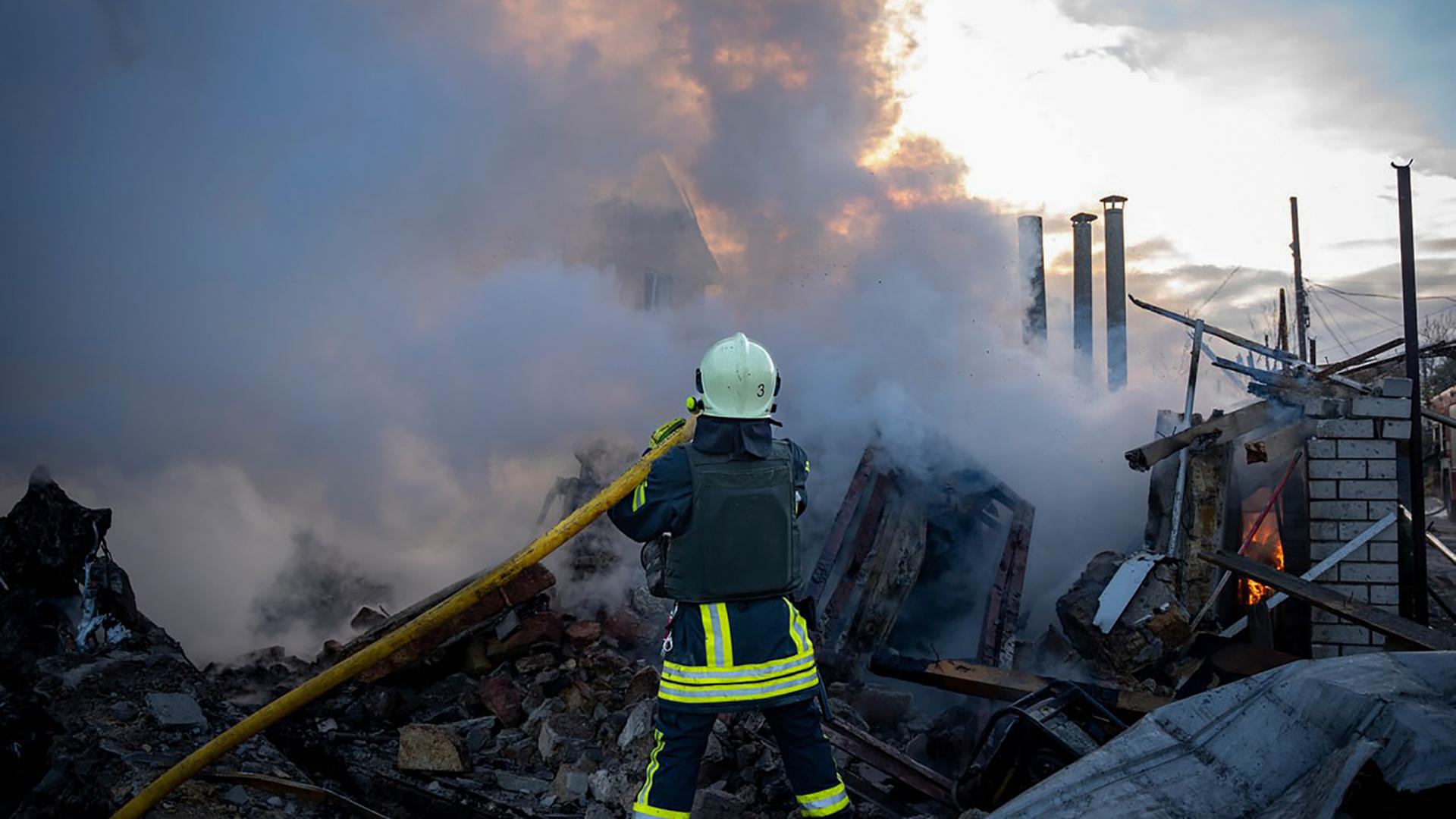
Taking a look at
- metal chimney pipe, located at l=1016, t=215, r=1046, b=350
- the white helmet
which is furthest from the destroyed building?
metal chimney pipe, located at l=1016, t=215, r=1046, b=350

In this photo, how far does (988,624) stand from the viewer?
6.02 m

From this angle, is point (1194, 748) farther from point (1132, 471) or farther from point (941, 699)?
point (1132, 471)

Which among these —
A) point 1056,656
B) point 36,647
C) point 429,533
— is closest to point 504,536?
point 429,533

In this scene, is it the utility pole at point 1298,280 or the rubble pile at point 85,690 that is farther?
the utility pole at point 1298,280

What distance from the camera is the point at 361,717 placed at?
4.70 metres

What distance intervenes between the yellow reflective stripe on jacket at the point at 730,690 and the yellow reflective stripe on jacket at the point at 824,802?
345 mm

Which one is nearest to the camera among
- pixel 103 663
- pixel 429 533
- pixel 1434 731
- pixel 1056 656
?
pixel 1434 731

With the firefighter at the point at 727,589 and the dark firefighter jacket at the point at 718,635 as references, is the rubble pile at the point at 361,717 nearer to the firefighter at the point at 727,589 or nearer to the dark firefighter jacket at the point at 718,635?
the firefighter at the point at 727,589

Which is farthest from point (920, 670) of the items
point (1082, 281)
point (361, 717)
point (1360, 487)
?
point (1082, 281)

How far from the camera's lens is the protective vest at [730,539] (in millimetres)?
2938

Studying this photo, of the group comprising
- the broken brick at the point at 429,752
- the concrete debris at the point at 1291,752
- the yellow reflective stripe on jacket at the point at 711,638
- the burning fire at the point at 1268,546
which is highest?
the burning fire at the point at 1268,546

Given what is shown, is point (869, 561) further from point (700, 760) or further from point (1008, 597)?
point (700, 760)

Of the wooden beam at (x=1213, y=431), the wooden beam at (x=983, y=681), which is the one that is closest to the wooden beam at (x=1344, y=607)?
the wooden beam at (x=983, y=681)

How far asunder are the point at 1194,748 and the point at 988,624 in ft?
11.2
